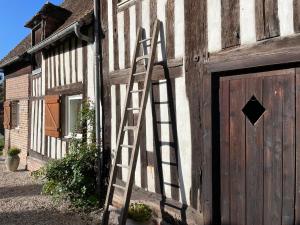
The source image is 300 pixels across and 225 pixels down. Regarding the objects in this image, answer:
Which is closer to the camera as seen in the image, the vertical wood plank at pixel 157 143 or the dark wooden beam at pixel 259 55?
the dark wooden beam at pixel 259 55

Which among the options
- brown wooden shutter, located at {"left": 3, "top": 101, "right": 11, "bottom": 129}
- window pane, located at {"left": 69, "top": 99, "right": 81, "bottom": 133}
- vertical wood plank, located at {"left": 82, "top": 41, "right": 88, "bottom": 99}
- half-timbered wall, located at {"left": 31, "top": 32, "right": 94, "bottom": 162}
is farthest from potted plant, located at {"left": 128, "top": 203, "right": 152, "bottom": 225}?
brown wooden shutter, located at {"left": 3, "top": 101, "right": 11, "bottom": 129}

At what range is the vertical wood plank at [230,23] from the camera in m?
3.72

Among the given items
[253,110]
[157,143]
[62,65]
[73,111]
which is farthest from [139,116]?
[62,65]

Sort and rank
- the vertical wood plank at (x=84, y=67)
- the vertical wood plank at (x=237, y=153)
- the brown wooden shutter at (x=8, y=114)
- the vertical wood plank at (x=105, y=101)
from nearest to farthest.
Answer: the vertical wood plank at (x=237, y=153) → the vertical wood plank at (x=105, y=101) → the vertical wood plank at (x=84, y=67) → the brown wooden shutter at (x=8, y=114)

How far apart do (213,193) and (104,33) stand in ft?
11.2

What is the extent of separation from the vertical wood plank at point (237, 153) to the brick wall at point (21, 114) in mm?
8402

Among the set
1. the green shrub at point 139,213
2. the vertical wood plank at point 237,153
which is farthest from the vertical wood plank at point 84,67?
the vertical wood plank at point 237,153

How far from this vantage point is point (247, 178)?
146 inches

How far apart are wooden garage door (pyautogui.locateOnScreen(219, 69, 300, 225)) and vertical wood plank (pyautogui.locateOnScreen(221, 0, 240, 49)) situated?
36 centimetres

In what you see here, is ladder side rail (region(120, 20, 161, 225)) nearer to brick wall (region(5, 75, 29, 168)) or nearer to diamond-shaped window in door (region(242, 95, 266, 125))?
diamond-shaped window in door (region(242, 95, 266, 125))

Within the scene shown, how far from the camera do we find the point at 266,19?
3.43 metres

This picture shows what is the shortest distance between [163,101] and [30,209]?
334 cm

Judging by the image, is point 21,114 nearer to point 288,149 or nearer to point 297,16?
point 288,149

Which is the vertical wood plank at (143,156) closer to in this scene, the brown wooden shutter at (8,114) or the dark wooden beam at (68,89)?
the dark wooden beam at (68,89)
